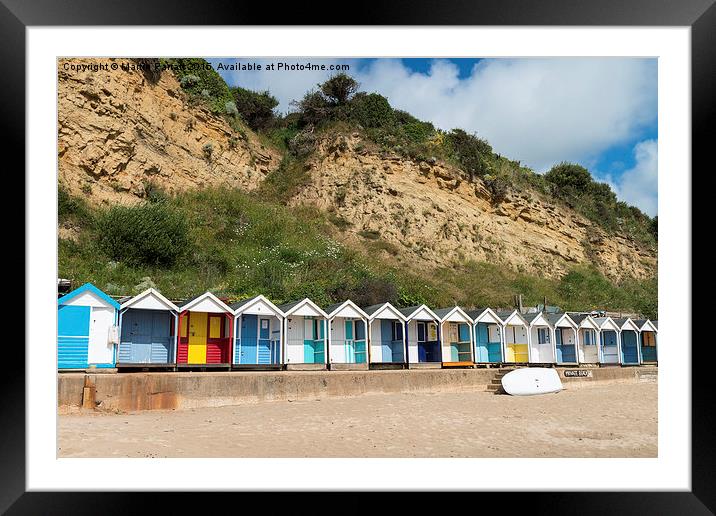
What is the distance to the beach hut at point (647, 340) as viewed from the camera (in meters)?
26.1


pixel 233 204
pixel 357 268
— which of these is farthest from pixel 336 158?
pixel 357 268

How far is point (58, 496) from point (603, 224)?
38.1 metres

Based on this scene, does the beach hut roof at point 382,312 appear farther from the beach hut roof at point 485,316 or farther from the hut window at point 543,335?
the hut window at point 543,335

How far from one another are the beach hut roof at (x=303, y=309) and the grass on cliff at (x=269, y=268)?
3.39 metres

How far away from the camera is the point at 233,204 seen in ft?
91.8

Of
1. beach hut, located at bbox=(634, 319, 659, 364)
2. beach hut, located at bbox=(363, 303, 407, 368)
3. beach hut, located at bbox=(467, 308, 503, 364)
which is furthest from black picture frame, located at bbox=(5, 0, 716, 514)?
beach hut, located at bbox=(634, 319, 659, 364)

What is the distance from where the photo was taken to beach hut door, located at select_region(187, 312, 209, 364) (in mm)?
15500

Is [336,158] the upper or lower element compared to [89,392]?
upper

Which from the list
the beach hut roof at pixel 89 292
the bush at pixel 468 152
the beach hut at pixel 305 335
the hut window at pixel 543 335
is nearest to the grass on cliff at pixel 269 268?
the beach hut at pixel 305 335
